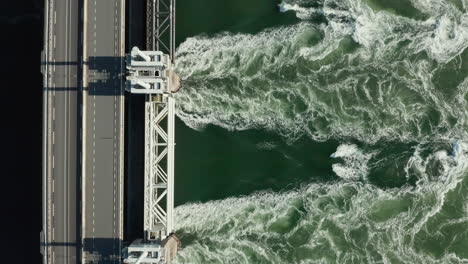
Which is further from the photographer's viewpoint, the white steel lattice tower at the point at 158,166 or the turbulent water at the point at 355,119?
the turbulent water at the point at 355,119

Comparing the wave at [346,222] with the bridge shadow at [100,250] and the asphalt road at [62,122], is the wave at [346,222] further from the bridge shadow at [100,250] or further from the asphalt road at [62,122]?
the asphalt road at [62,122]

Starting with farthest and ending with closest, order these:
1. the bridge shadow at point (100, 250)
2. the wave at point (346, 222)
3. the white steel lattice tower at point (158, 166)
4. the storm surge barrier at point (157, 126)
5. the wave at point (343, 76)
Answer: the wave at point (343, 76) → the wave at point (346, 222) → the white steel lattice tower at point (158, 166) → the bridge shadow at point (100, 250) → the storm surge barrier at point (157, 126)

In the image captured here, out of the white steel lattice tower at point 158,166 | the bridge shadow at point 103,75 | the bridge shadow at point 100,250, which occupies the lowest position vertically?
the bridge shadow at point 100,250

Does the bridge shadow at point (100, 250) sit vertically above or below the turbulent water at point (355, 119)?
below

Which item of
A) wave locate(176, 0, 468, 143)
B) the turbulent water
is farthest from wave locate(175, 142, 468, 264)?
wave locate(176, 0, 468, 143)

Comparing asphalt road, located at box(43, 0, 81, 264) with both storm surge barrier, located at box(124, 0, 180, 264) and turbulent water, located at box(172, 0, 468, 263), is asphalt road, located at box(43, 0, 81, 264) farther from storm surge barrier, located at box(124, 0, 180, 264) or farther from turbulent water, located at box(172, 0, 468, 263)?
turbulent water, located at box(172, 0, 468, 263)
